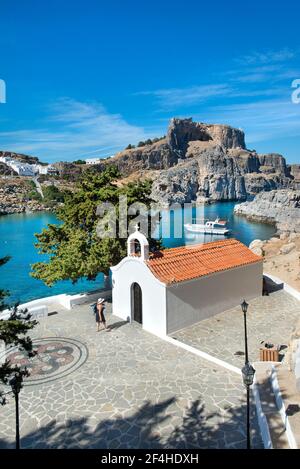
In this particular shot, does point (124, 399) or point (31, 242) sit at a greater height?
point (124, 399)

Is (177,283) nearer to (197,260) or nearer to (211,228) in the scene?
(197,260)

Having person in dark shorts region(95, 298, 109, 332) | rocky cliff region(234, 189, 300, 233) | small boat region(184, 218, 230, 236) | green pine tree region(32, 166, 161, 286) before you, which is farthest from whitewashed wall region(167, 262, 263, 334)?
rocky cliff region(234, 189, 300, 233)

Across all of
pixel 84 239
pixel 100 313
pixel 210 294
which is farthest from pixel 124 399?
pixel 84 239

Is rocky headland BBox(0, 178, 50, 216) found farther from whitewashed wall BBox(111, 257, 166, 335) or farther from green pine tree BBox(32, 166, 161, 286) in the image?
whitewashed wall BBox(111, 257, 166, 335)

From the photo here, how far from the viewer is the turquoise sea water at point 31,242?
40000 mm

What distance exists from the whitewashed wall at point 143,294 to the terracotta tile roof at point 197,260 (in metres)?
0.53

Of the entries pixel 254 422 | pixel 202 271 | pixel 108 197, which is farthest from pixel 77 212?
pixel 254 422

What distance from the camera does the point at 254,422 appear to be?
10.4 metres

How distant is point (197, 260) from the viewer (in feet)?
62.6

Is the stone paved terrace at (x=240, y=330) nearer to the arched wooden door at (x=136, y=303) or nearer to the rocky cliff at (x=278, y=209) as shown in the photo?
the arched wooden door at (x=136, y=303)

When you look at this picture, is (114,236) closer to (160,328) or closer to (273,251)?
(160,328)

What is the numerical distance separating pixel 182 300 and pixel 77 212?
940cm

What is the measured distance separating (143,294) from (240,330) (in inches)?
195

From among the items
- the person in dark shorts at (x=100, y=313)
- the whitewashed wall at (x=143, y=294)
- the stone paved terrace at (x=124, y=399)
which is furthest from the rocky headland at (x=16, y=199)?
the stone paved terrace at (x=124, y=399)
